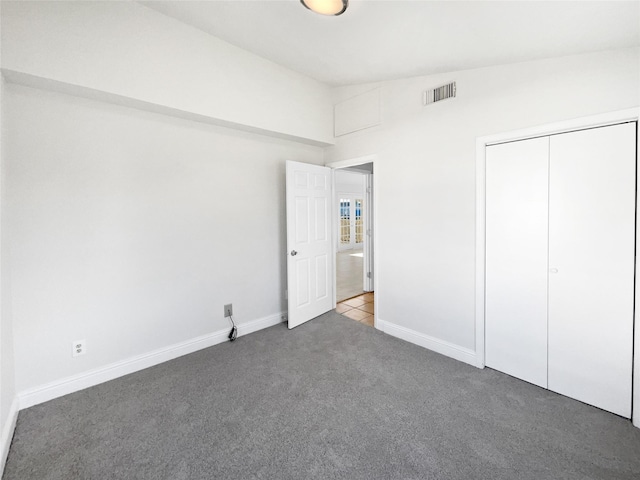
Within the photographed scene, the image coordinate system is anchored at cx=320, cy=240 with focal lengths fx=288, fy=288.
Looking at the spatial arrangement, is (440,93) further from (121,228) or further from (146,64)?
(121,228)

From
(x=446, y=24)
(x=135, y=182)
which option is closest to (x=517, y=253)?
(x=446, y=24)

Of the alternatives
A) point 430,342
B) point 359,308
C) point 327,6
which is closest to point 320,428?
point 430,342

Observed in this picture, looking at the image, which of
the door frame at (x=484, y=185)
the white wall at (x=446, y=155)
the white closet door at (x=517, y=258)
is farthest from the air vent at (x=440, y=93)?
the white closet door at (x=517, y=258)

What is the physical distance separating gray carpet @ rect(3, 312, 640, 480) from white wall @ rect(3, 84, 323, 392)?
459 mm

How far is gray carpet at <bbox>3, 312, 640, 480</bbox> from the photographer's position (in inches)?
61.9

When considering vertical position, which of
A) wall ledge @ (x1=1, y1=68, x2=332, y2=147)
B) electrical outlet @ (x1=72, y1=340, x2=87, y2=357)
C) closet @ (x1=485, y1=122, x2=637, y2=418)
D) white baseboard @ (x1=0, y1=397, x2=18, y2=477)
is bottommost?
white baseboard @ (x1=0, y1=397, x2=18, y2=477)

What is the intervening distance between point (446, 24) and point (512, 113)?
0.90m

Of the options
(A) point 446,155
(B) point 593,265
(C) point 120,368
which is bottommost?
(C) point 120,368

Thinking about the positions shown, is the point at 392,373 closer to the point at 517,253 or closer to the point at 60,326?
the point at 517,253

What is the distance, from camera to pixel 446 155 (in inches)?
107

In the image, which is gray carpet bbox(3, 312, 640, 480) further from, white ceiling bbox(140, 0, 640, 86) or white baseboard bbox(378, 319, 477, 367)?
white ceiling bbox(140, 0, 640, 86)

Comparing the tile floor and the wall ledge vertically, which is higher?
the wall ledge

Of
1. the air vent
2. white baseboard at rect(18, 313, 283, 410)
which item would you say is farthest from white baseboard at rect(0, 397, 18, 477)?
the air vent

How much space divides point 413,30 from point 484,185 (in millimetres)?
1342
